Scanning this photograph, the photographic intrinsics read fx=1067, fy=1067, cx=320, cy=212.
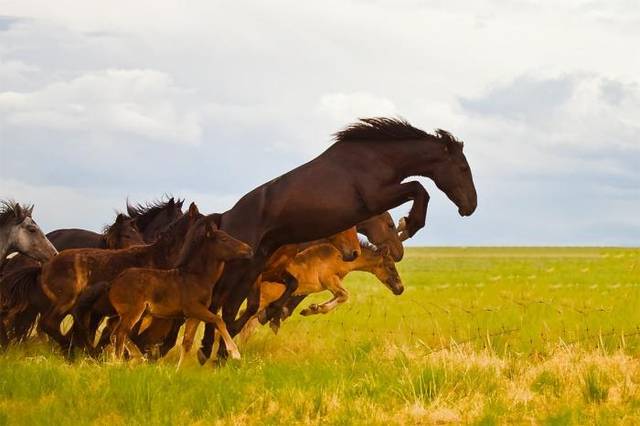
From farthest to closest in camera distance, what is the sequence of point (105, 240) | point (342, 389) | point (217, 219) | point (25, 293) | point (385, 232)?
point (385, 232)
point (105, 240)
point (25, 293)
point (217, 219)
point (342, 389)

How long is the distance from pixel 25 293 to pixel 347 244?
3801mm

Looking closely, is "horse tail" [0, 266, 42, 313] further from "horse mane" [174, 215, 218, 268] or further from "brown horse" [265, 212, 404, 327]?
"brown horse" [265, 212, 404, 327]

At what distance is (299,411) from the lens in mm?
8477

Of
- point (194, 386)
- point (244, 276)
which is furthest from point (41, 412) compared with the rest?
point (244, 276)

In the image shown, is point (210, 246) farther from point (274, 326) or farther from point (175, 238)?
point (274, 326)

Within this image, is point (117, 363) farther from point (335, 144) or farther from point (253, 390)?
point (335, 144)

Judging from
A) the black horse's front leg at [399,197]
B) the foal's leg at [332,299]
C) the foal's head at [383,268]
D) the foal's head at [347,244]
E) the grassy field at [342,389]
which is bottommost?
the grassy field at [342,389]

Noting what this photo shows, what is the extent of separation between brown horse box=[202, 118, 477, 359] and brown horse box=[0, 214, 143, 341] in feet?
7.40

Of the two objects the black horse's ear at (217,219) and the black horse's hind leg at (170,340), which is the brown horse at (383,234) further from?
the black horse's ear at (217,219)

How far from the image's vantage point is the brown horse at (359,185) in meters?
10.7

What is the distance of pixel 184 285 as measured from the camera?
1053cm

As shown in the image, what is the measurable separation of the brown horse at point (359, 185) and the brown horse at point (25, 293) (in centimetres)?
226

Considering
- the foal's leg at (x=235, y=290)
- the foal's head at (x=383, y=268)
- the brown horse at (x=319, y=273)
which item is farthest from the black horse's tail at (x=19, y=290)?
the foal's head at (x=383, y=268)

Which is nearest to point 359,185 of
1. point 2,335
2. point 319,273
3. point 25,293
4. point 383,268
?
point 319,273
